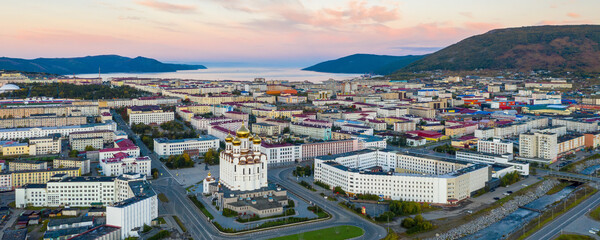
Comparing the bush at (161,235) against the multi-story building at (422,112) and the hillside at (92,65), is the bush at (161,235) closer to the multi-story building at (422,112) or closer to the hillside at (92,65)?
the multi-story building at (422,112)

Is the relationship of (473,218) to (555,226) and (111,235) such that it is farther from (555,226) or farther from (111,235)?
(111,235)

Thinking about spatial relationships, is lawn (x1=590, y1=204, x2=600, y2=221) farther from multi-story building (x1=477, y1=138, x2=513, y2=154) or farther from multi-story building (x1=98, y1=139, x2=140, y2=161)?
multi-story building (x1=98, y1=139, x2=140, y2=161)

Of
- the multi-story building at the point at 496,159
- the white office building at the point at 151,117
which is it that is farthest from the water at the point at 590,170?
the white office building at the point at 151,117

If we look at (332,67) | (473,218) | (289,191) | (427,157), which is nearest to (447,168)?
(427,157)

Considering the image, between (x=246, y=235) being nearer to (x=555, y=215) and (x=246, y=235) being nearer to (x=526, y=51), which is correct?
(x=555, y=215)

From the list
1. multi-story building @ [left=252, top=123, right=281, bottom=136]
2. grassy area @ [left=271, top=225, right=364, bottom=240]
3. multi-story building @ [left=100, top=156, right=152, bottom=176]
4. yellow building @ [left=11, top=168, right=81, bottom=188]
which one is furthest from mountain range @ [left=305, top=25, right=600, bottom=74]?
yellow building @ [left=11, top=168, right=81, bottom=188]

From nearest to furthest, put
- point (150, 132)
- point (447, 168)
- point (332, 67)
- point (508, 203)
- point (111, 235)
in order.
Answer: point (111, 235), point (508, 203), point (447, 168), point (150, 132), point (332, 67)
